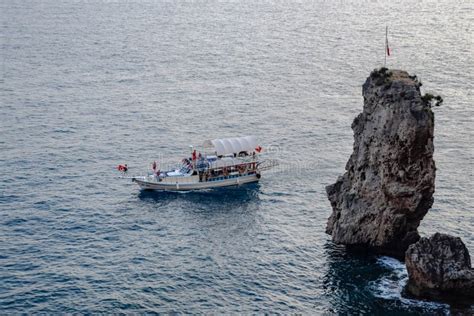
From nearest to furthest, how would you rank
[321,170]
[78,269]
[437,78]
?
[78,269] → [321,170] → [437,78]

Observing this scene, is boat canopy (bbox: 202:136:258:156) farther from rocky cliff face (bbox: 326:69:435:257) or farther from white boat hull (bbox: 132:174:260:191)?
rocky cliff face (bbox: 326:69:435:257)

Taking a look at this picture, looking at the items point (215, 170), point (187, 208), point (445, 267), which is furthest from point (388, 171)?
point (215, 170)

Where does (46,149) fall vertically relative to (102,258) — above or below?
above

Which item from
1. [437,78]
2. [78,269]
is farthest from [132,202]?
[437,78]

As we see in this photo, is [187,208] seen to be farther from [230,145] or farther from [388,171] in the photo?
[388,171]

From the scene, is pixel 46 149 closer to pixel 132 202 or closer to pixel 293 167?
pixel 132 202

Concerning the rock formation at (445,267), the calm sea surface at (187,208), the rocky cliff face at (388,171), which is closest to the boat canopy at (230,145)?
the calm sea surface at (187,208)

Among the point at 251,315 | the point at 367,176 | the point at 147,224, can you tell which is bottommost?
the point at 251,315

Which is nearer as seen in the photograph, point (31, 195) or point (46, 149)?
point (31, 195)

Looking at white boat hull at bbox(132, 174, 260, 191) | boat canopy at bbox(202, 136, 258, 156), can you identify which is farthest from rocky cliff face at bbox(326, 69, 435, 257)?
boat canopy at bbox(202, 136, 258, 156)
